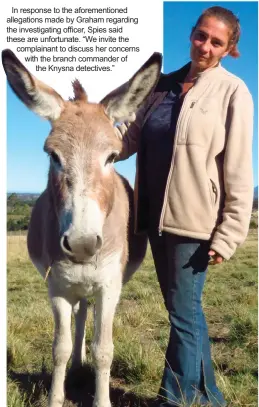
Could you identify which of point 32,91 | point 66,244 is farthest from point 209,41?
point 66,244

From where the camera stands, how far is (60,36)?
3.74m

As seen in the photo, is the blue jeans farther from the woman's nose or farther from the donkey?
the woman's nose

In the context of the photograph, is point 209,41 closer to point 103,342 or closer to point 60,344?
point 103,342

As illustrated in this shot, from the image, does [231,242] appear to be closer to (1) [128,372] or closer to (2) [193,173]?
(2) [193,173]

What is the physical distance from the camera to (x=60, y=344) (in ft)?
11.0

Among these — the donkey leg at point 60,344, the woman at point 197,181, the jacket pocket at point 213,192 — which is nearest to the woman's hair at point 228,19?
the woman at point 197,181

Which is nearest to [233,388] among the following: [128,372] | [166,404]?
[166,404]

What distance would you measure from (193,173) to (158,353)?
77.1 inches

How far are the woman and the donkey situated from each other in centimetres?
29

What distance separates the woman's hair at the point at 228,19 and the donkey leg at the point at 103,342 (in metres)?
1.86

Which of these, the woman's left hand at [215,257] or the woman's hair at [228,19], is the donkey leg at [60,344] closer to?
the woman's left hand at [215,257]

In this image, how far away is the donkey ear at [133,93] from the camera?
2.93 m

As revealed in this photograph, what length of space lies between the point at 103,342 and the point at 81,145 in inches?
57.3

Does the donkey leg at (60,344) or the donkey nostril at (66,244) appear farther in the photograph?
the donkey leg at (60,344)
